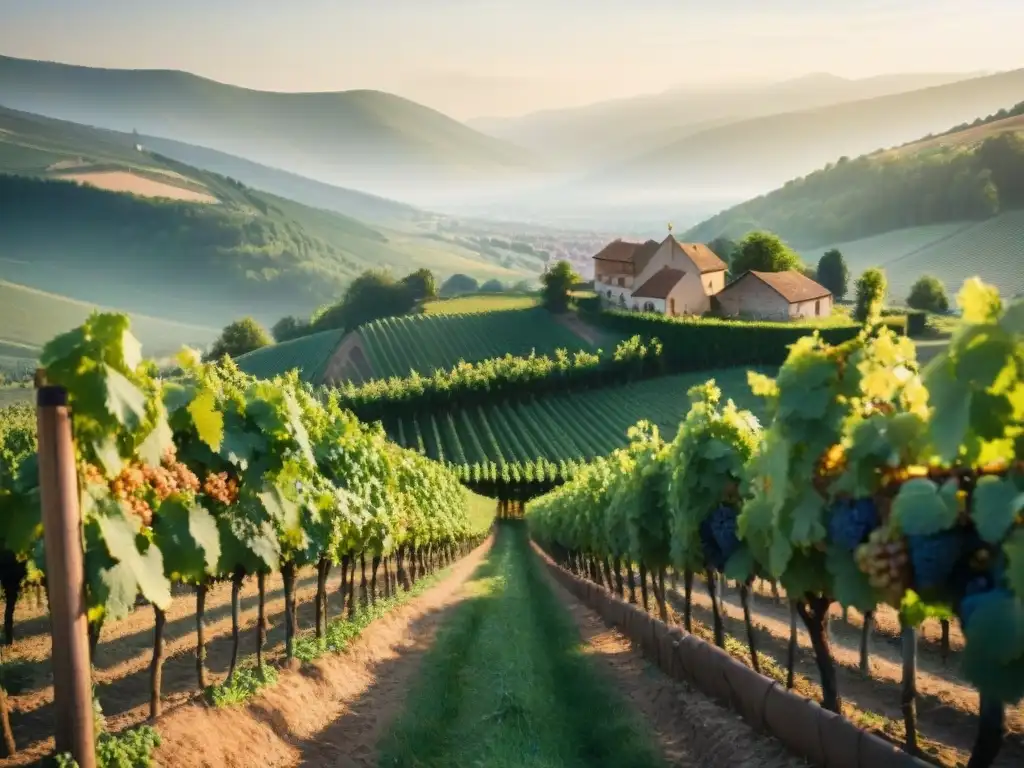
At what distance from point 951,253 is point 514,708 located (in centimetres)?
16891

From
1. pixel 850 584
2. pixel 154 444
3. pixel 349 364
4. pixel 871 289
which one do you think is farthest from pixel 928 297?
pixel 154 444

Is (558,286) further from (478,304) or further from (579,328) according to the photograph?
(478,304)

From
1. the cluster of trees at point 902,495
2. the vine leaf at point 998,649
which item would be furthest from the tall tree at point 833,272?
the vine leaf at point 998,649

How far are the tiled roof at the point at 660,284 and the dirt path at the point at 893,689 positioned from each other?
232 ft

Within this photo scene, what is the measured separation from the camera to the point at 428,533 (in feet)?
82.9

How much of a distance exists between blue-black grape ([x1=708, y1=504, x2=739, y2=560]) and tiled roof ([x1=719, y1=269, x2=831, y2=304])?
72092mm

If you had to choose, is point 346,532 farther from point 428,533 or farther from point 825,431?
point 428,533

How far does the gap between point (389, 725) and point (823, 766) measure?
4850 mm

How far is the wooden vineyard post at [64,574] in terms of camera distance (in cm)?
543

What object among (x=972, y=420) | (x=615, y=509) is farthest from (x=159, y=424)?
(x=615, y=509)

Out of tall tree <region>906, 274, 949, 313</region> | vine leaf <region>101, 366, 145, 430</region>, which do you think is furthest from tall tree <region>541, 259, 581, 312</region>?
vine leaf <region>101, 366, 145, 430</region>

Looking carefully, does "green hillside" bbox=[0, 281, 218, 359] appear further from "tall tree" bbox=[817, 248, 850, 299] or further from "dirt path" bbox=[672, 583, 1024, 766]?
"dirt path" bbox=[672, 583, 1024, 766]

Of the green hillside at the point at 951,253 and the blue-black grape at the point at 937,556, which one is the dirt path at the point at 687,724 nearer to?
the blue-black grape at the point at 937,556

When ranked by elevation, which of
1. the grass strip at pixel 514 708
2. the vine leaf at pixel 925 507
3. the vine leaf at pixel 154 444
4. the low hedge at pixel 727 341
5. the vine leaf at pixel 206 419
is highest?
the low hedge at pixel 727 341
